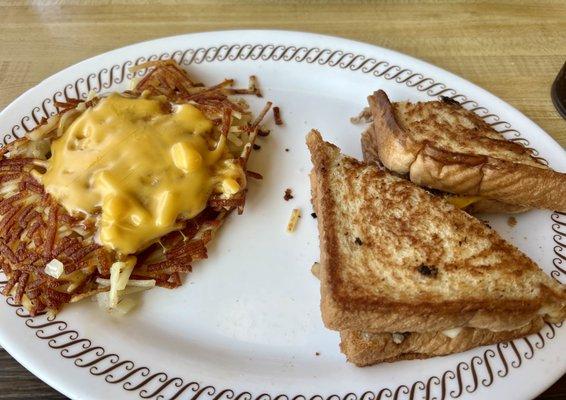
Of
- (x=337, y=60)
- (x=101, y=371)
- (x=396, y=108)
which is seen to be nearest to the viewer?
(x=101, y=371)

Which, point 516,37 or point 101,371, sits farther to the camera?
point 516,37

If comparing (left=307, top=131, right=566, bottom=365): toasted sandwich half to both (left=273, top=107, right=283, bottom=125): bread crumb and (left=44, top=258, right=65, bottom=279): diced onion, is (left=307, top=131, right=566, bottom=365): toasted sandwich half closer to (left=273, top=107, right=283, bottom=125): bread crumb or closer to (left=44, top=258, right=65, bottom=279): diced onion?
(left=273, top=107, right=283, bottom=125): bread crumb

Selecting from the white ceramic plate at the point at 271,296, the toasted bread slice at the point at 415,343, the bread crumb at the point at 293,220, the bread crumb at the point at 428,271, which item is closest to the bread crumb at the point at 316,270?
the white ceramic plate at the point at 271,296

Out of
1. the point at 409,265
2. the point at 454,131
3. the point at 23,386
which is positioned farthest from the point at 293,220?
the point at 23,386

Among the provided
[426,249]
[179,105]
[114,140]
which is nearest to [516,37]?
[426,249]

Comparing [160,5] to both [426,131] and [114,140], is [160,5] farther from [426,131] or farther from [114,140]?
[426,131]

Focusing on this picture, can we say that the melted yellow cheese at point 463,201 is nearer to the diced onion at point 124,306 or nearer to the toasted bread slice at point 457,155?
the toasted bread slice at point 457,155
